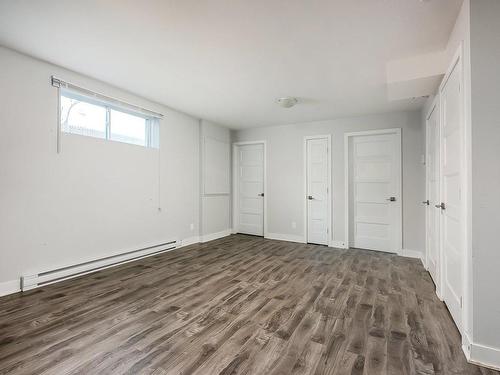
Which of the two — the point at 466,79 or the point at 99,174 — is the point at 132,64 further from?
the point at 466,79

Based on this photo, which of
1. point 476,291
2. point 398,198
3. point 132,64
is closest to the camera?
point 476,291

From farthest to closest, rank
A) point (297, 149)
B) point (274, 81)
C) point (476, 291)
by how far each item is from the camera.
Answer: point (297, 149) → point (274, 81) → point (476, 291)

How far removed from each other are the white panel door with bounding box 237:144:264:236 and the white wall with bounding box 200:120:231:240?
301mm

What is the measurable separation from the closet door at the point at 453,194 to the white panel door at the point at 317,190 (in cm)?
246

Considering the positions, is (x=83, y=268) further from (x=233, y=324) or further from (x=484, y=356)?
(x=484, y=356)

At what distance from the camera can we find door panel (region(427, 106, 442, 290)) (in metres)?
2.90

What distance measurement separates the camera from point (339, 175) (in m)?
4.91

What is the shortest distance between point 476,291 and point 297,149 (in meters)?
4.04

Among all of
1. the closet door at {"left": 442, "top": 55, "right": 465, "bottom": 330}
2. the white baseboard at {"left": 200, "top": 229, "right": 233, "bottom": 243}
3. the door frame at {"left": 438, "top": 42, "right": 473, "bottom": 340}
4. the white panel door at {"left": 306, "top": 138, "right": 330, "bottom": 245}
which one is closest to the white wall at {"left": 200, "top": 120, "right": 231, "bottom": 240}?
the white baseboard at {"left": 200, "top": 229, "right": 233, "bottom": 243}

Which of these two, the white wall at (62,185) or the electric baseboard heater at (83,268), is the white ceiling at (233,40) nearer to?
the white wall at (62,185)

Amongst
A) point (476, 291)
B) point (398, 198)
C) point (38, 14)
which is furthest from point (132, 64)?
point (398, 198)

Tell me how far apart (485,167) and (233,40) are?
224 centimetres

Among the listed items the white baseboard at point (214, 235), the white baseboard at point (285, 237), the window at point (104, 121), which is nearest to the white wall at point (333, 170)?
the white baseboard at point (285, 237)

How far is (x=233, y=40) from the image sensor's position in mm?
2359
